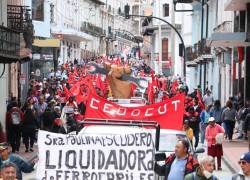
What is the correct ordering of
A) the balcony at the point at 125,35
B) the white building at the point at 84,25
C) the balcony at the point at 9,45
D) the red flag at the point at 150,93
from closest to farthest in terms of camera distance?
the balcony at the point at 9,45 → the red flag at the point at 150,93 → the white building at the point at 84,25 → the balcony at the point at 125,35

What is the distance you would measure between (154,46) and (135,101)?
73542 millimetres

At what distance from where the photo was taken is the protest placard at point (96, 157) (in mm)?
9766

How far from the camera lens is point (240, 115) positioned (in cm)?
2972

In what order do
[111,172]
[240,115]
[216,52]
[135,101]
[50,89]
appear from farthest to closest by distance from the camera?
[216,52] < [50,89] < [240,115] < [135,101] < [111,172]

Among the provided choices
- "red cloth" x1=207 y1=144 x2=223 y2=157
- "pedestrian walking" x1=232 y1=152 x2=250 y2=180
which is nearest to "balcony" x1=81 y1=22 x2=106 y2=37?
"red cloth" x1=207 y1=144 x2=223 y2=157

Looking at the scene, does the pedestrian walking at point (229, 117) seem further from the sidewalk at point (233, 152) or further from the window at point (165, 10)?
the window at point (165, 10)

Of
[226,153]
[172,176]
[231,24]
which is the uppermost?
[231,24]

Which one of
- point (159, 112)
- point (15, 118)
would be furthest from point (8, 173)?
point (15, 118)

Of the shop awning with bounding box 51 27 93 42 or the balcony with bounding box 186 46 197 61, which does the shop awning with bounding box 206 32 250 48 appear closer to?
the balcony with bounding box 186 46 197 61

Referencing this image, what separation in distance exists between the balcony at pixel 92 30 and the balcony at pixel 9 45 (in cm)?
6381

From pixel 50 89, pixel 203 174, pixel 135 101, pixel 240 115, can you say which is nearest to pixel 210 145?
pixel 135 101

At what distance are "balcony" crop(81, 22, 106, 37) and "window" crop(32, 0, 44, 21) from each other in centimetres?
3836

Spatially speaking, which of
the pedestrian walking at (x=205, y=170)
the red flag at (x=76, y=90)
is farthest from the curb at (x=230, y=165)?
the pedestrian walking at (x=205, y=170)

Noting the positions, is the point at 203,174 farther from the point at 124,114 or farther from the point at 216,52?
the point at 216,52
